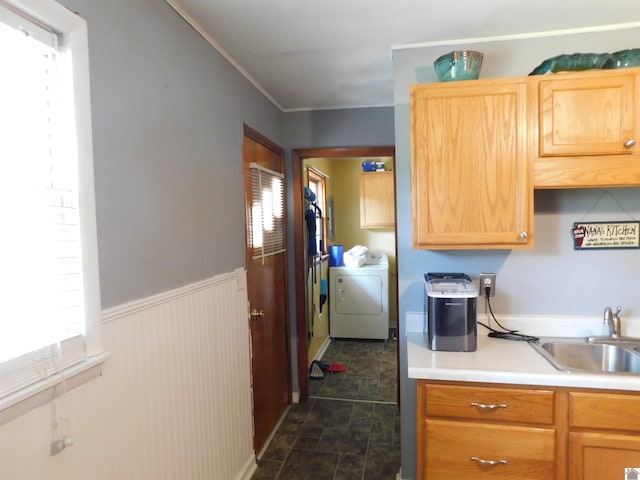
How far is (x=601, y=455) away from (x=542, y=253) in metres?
0.91

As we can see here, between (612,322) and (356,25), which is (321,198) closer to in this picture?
(356,25)

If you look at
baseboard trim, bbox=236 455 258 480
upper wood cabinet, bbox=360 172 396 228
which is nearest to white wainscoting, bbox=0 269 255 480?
baseboard trim, bbox=236 455 258 480

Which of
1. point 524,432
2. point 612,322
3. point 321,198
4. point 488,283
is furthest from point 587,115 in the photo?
point 321,198

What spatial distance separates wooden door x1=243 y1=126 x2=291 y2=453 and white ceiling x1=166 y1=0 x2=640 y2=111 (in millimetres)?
515

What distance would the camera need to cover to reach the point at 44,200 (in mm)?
975

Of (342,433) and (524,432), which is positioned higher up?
(524,432)

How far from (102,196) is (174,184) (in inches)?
15.7

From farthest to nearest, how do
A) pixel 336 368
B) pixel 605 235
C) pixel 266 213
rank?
pixel 336 368, pixel 266 213, pixel 605 235

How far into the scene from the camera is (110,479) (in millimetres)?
1188

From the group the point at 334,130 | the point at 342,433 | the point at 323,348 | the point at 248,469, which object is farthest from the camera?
the point at 323,348

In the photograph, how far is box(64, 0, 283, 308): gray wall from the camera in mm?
1194

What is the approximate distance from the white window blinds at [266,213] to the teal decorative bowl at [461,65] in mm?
1210

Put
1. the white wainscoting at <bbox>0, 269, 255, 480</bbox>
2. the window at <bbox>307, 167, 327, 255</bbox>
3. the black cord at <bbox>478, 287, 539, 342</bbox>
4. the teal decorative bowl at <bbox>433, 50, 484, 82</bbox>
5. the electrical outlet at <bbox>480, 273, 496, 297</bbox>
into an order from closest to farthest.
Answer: the white wainscoting at <bbox>0, 269, 255, 480</bbox>, the teal decorative bowl at <bbox>433, 50, 484, 82</bbox>, the black cord at <bbox>478, 287, 539, 342</bbox>, the electrical outlet at <bbox>480, 273, 496, 297</bbox>, the window at <bbox>307, 167, 327, 255</bbox>

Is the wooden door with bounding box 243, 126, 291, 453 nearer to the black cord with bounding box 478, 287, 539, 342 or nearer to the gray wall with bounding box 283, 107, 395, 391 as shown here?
the gray wall with bounding box 283, 107, 395, 391
